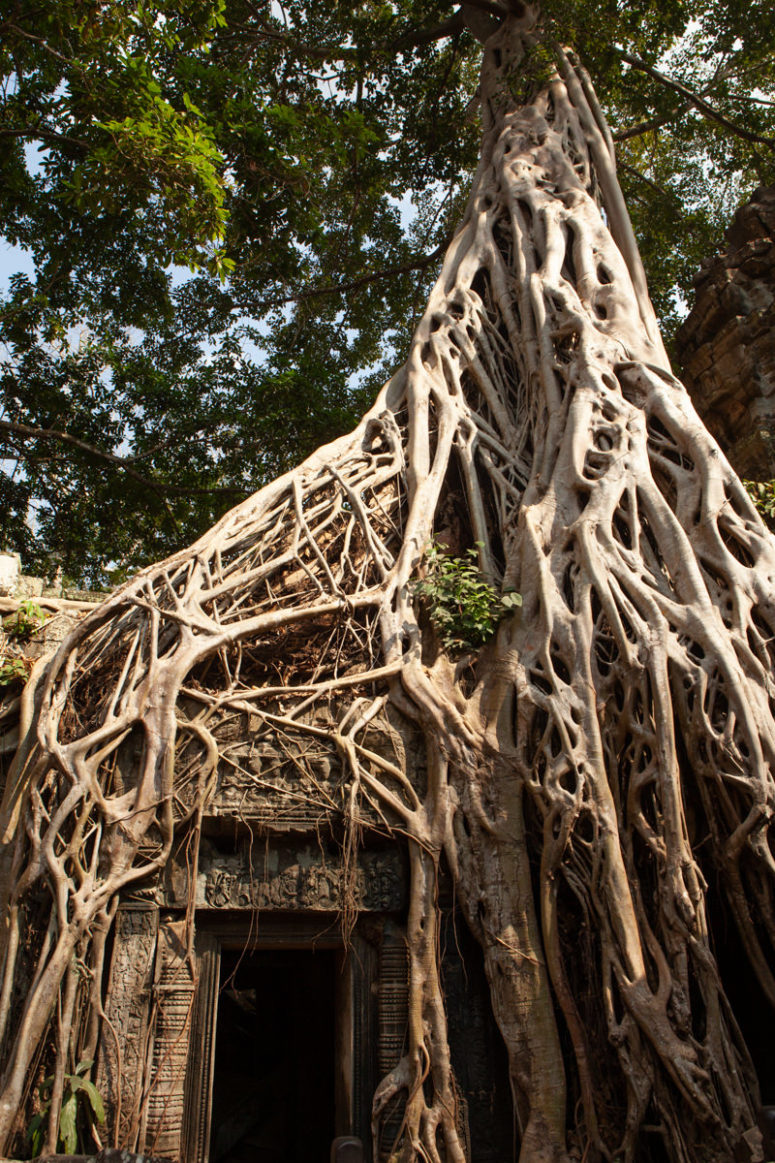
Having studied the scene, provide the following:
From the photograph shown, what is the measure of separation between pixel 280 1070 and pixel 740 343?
6.65 metres

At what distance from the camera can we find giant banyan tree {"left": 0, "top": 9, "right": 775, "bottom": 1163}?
10.5 feet

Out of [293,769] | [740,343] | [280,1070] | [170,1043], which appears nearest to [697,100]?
[740,343]

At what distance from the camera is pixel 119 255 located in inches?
280

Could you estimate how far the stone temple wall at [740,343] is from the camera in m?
6.50

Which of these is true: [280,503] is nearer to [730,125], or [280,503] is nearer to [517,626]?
[517,626]

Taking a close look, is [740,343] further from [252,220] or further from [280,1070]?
[280,1070]

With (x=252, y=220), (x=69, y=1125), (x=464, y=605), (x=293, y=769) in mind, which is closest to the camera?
(x=69, y=1125)

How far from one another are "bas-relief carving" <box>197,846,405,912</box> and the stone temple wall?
14.0 feet

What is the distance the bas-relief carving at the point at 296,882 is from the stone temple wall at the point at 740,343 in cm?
426

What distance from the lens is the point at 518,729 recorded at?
386cm

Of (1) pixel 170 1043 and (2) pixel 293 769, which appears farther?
(2) pixel 293 769

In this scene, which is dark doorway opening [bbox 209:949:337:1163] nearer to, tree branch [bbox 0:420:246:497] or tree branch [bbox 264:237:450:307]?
tree branch [bbox 0:420:246:497]

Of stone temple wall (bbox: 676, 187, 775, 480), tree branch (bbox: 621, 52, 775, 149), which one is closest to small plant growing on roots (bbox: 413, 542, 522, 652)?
stone temple wall (bbox: 676, 187, 775, 480)

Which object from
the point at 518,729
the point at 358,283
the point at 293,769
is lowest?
the point at 293,769
